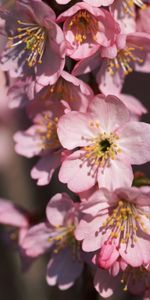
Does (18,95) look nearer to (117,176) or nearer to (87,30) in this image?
(87,30)

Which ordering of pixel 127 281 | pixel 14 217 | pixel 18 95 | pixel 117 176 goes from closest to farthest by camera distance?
pixel 117 176, pixel 127 281, pixel 18 95, pixel 14 217

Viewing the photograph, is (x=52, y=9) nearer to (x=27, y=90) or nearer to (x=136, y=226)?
(x=27, y=90)

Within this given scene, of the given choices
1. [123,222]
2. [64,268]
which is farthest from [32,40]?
[64,268]

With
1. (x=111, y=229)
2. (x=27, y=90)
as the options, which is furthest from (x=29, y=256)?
(x=27, y=90)

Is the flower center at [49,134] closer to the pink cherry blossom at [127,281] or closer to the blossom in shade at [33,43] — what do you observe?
the blossom in shade at [33,43]

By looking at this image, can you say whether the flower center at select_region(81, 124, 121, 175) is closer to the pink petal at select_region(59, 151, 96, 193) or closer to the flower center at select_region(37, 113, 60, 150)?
the pink petal at select_region(59, 151, 96, 193)
